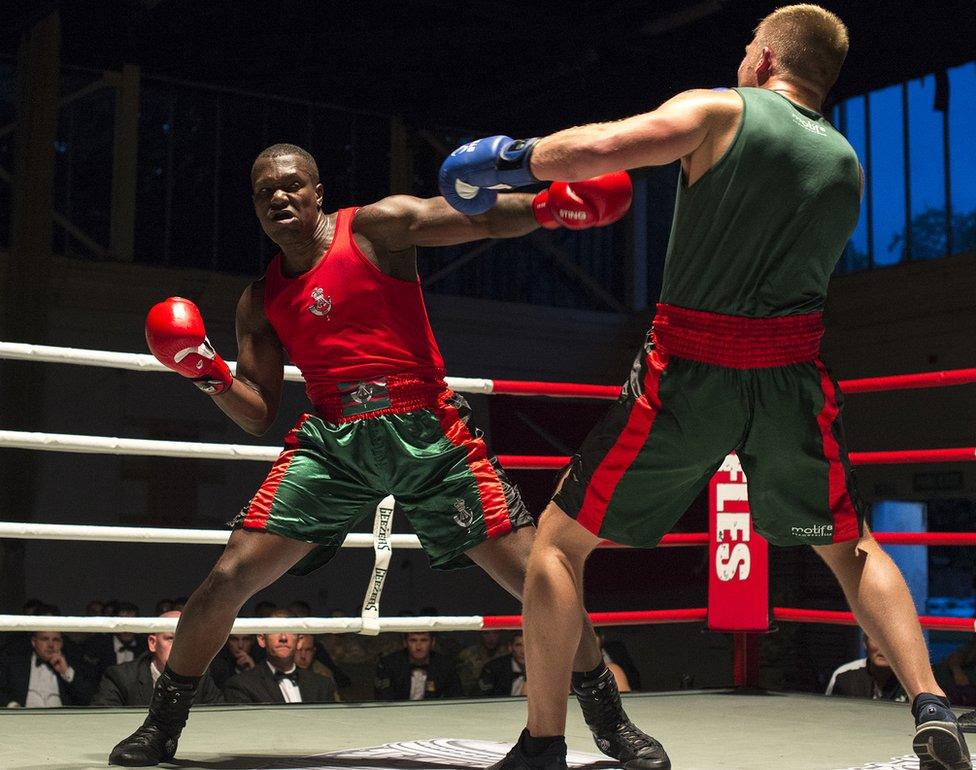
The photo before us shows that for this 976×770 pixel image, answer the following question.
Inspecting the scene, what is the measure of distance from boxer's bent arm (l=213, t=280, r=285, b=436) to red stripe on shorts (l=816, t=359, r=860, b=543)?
1.00 metres

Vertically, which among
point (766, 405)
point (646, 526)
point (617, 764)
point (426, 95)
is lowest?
point (617, 764)

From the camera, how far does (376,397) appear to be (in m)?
2.26

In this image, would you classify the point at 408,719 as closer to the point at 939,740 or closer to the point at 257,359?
the point at 257,359

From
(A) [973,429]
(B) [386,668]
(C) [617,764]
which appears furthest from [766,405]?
(A) [973,429]

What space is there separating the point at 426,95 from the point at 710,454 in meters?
8.22

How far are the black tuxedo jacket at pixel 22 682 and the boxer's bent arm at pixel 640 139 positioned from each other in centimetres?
415

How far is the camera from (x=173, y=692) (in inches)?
85.4

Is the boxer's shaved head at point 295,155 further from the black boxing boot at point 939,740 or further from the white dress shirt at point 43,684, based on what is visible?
the white dress shirt at point 43,684

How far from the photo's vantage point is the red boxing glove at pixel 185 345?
222 cm

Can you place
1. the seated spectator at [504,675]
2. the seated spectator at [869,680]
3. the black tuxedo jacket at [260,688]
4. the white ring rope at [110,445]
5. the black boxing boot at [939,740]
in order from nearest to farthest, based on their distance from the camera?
the black boxing boot at [939,740], the white ring rope at [110,445], the black tuxedo jacket at [260,688], the seated spectator at [869,680], the seated spectator at [504,675]

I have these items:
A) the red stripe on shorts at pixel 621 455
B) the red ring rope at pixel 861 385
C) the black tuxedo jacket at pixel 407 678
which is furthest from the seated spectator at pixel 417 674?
the red stripe on shorts at pixel 621 455

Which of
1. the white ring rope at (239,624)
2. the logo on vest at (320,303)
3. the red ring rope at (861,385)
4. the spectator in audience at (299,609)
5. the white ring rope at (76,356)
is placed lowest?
the spectator in audience at (299,609)

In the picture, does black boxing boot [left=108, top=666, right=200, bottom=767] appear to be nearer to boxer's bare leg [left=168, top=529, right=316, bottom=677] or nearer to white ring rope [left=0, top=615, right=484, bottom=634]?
boxer's bare leg [left=168, top=529, right=316, bottom=677]

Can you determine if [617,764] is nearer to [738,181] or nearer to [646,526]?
[646,526]
